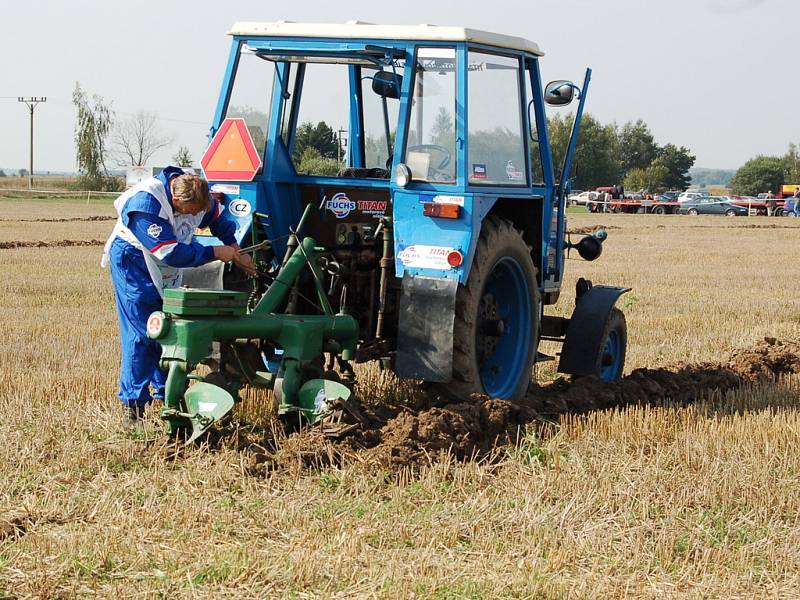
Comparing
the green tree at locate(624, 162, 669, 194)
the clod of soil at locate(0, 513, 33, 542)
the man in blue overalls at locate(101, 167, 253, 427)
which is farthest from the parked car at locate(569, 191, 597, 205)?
the clod of soil at locate(0, 513, 33, 542)

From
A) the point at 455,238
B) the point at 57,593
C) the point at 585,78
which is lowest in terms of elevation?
the point at 57,593

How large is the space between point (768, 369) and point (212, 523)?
5.79 metres

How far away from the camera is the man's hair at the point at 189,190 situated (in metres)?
6.18

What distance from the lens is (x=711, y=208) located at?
53.3 metres

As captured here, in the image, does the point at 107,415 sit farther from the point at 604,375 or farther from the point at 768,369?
the point at 768,369

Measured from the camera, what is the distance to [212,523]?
15.5 ft

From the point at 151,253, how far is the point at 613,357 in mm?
3829

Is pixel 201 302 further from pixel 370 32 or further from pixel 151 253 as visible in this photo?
pixel 370 32

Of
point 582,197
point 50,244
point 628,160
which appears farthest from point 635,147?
point 50,244

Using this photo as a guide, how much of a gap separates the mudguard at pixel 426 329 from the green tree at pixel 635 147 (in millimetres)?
99913

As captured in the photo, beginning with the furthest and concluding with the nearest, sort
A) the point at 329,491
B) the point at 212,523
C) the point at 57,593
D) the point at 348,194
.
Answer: the point at 348,194
the point at 329,491
the point at 212,523
the point at 57,593

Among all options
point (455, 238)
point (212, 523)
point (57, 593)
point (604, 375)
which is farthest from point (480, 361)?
point (57, 593)

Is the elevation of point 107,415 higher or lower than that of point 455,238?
lower

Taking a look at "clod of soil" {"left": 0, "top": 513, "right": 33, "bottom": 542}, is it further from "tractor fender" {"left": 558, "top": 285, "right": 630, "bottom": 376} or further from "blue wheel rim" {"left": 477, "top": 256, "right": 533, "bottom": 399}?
"tractor fender" {"left": 558, "top": 285, "right": 630, "bottom": 376}
